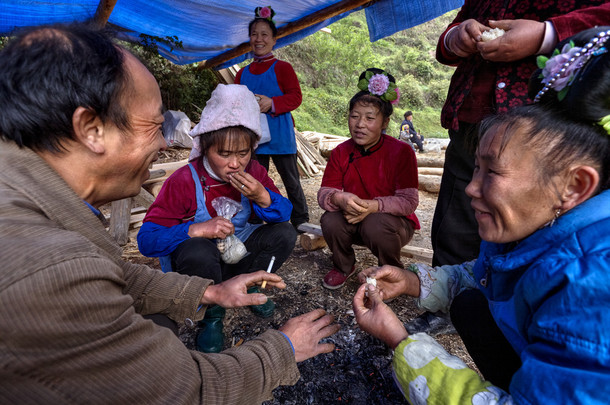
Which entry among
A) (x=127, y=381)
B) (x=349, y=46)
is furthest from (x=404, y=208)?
(x=349, y=46)

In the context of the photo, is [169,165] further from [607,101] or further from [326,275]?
[607,101]

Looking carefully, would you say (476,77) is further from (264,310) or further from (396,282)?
(264,310)

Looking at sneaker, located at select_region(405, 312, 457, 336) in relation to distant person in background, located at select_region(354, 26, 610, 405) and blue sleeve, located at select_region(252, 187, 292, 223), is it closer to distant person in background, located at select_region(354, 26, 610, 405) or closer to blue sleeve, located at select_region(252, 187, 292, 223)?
distant person in background, located at select_region(354, 26, 610, 405)

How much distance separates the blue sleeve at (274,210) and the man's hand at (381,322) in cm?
126

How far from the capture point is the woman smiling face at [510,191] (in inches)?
43.8

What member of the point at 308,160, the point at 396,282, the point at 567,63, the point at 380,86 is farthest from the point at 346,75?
the point at 567,63

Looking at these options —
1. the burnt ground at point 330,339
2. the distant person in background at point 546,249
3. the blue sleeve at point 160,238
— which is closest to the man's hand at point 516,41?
the distant person in background at point 546,249

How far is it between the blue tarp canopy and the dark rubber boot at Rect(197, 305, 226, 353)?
392 centimetres

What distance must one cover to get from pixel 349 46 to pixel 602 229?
2285cm

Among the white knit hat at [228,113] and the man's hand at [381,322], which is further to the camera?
the white knit hat at [228,113]

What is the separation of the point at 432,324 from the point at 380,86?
2.00 meters

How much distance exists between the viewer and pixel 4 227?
0.78 meters

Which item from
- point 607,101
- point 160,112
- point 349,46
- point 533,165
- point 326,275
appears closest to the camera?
point 607,101

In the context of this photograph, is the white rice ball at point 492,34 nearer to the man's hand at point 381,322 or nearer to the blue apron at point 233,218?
the man's hand at point 381,322
